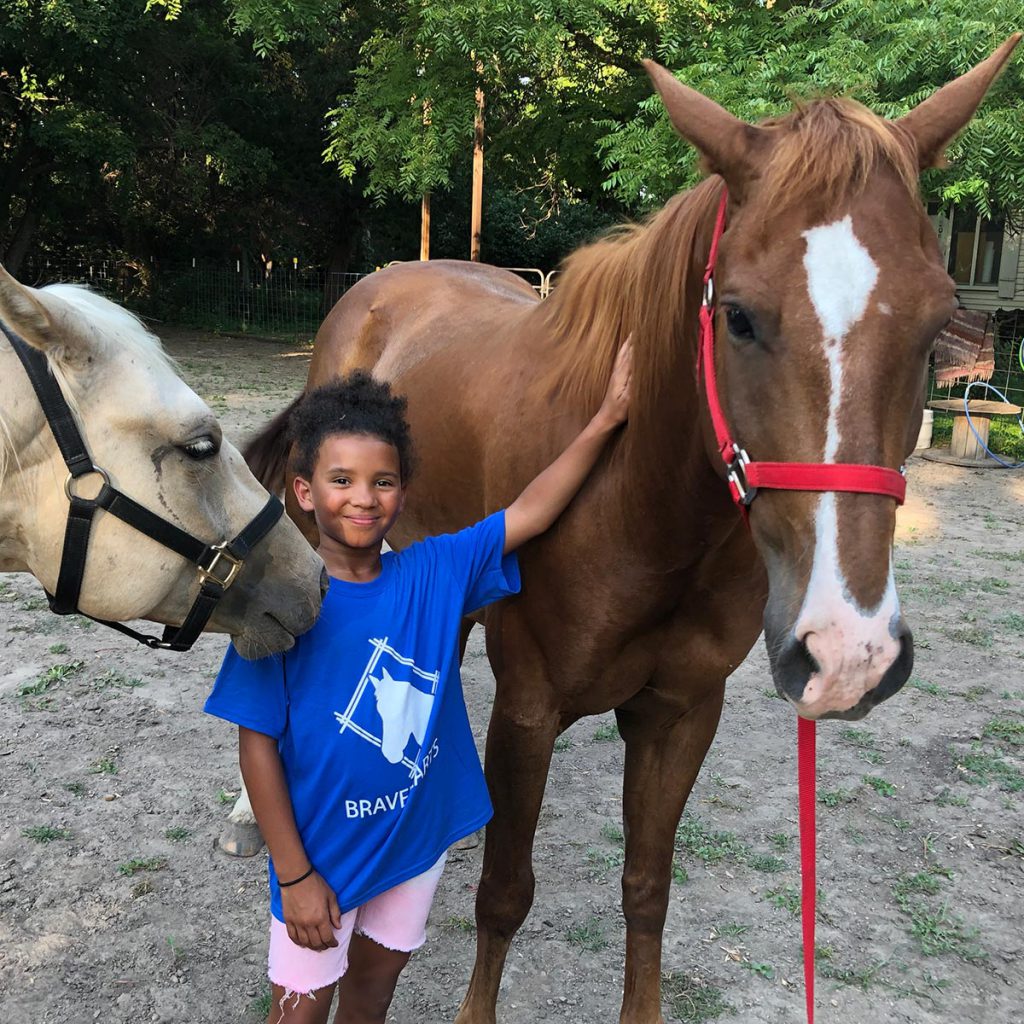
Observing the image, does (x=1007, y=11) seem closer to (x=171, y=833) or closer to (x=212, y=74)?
(x=171, y=833)

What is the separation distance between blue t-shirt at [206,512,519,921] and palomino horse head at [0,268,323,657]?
74 millimetres

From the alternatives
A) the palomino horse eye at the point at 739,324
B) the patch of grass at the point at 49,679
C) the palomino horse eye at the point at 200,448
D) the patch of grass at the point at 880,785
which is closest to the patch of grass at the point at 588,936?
the patch of grass at the point at 880,785

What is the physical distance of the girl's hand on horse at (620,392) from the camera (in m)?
1.82

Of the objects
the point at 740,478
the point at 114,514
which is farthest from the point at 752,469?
the point at 114,514

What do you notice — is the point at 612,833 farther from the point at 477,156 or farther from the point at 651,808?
the point at 477,156

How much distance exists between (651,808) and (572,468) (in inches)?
36.5

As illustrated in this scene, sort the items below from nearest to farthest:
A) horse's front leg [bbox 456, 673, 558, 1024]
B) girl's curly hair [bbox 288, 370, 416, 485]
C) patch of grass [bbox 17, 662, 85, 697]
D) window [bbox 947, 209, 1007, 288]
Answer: girl's curly hair [bbox 288, 370, 416, 485]
horse's front leg [bbox 456, 673, 558, 1024]
patch of grass [bbox 17, 662, 85, 697]
window [bbox 947, 209, 1007, 288]

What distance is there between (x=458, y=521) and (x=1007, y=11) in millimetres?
7682

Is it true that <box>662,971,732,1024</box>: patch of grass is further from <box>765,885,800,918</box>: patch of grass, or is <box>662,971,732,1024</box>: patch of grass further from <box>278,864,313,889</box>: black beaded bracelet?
<box>278,864,313,889</box>: black beaded bracelet

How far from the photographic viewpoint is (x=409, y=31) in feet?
37.1

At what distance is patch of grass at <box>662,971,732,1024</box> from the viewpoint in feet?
7.43

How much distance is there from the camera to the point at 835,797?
324 centimetres

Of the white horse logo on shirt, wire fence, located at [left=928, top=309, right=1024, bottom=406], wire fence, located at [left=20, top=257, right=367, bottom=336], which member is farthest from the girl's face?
wire fence, located at [left=20, top=257, right=367, bottom=336]

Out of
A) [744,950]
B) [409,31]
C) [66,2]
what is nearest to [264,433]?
[744,950]
